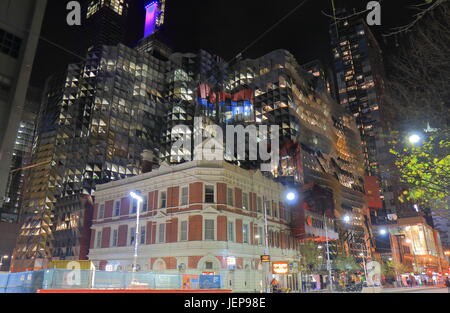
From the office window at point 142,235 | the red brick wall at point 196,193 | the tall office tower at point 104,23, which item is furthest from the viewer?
the tall office tower at point 104,23

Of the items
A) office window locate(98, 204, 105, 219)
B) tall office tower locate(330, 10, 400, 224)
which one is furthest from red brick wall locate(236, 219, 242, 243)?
tall office tower locate(330, 10, 400, 224)

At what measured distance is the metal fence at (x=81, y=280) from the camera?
18000 millimetres

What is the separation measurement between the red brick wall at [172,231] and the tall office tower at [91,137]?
141 ft

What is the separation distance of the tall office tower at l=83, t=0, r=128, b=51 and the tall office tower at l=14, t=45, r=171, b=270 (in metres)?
86.4

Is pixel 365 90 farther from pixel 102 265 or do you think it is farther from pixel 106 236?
pixel 102 265

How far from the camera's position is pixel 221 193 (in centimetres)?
3716

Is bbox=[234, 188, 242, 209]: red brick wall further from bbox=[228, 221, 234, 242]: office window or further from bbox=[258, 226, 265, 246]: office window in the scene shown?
bbox=[258, 226, 265, 246]: office window

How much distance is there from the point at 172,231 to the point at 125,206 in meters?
9.27

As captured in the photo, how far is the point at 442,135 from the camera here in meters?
12.8

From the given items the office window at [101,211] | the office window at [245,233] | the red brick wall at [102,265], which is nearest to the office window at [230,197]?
the office window at [245,233]

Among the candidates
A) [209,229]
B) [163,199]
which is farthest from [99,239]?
[209,229]

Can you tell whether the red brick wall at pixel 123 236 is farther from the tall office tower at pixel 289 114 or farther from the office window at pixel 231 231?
the tall office tower at pixel 289 114
